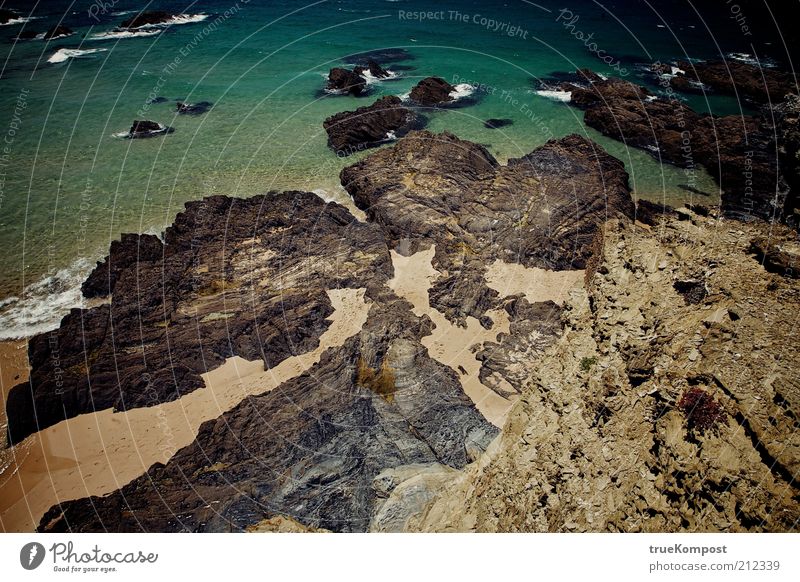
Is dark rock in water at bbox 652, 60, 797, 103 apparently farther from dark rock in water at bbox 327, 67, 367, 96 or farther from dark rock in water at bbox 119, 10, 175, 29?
dark rock in water at bbox 119, 10, 175, 29

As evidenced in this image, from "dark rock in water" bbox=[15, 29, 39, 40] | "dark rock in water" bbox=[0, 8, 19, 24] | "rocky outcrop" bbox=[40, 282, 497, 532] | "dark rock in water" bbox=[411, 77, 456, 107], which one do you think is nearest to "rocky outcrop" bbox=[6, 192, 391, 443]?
"rocky outcrop" bbox=[40, 282, 497, 532]

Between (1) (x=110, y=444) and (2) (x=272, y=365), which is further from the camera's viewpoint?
(2) (x=272, y=365)

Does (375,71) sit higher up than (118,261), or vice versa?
(375,71)

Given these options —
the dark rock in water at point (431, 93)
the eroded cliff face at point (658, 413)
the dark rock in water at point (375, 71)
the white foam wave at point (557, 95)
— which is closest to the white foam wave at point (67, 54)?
the dark rock in water at point (375, 71)

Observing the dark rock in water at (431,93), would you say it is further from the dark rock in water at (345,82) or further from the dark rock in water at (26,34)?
the dark rock in water at (26,34)

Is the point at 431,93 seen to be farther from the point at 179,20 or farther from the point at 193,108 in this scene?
the point at 179,20

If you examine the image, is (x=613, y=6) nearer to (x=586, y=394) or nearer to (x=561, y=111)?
(x=561, y=111)

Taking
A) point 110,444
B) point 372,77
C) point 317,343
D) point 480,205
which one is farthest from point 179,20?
point 110,444
